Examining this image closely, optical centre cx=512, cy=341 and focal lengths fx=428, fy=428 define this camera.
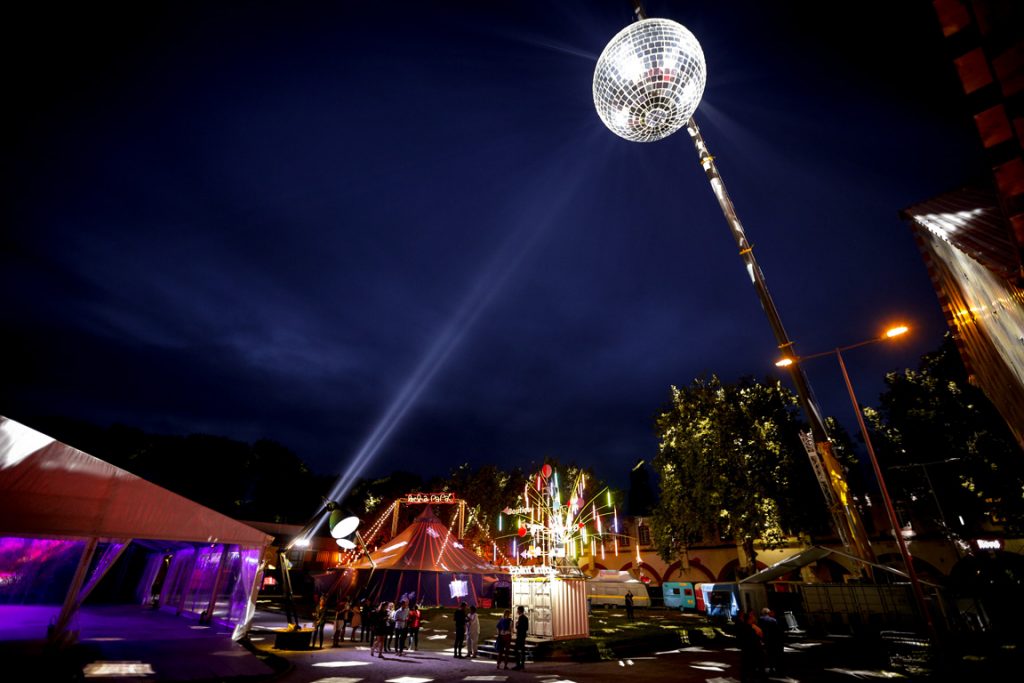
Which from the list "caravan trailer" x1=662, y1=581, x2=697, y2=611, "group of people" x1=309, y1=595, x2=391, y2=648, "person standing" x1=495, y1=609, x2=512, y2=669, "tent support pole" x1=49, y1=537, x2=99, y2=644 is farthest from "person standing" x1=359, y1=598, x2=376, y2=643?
"caravan trailer" x1=662, y1=581, x2=697, y2=611

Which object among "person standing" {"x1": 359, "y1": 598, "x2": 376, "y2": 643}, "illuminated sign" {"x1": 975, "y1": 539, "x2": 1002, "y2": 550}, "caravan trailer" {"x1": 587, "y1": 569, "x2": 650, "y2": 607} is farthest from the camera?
"caravan trailer" {"x1": 587, "y1": 569, "x2": 650, "y2": 607}

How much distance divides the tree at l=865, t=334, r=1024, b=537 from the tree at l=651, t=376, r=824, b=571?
Answer: 465 centimetres

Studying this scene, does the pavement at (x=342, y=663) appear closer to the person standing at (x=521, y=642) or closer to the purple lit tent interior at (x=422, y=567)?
the person standing at (x=521, y=642)

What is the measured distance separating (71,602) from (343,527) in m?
6.24

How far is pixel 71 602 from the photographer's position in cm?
941

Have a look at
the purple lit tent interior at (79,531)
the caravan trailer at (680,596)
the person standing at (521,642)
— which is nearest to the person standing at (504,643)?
the person standing at (521,642)

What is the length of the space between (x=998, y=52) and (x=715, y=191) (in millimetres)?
17292

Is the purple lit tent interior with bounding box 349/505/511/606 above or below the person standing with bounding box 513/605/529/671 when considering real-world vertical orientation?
above

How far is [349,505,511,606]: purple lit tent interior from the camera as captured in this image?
22.2 metres

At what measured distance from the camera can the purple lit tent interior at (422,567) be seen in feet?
72.9

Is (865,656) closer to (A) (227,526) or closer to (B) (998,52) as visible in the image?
(B) (998,52)

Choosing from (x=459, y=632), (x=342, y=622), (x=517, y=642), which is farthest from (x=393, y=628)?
(x=517, y=642)

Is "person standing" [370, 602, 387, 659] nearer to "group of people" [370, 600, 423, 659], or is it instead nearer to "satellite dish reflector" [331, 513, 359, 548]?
"group of people" [370, 600, 423, 659]

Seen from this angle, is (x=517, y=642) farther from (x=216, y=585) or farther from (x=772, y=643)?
(x=216, y=585)
